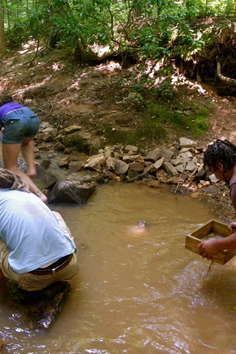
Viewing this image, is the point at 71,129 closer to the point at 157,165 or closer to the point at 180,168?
the point at 157,165

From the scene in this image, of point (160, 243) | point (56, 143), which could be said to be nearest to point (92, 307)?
point (160, 243)

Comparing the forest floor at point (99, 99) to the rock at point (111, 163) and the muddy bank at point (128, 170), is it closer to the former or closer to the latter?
the muddy bank at point (128, 170)

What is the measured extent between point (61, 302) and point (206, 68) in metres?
5.36

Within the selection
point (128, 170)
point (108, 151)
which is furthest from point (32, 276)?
point (108, 151)

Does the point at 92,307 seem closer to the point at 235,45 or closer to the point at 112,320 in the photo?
the point at 112,320

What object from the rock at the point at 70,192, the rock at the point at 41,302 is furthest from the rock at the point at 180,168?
the rock at the point at 41,302

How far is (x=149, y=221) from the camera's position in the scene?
16.4 feet

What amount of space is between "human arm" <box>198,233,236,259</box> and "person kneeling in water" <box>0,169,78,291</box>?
1.06 meters

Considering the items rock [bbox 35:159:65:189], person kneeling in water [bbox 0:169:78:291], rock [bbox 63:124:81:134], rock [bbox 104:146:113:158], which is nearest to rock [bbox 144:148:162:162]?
rock [bbox 104:146:113:158]

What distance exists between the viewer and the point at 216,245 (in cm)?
335

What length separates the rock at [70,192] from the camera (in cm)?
538

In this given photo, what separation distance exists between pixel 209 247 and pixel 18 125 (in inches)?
94.5

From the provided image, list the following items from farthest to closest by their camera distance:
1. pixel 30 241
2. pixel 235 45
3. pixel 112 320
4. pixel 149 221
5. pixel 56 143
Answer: pixel 235 45 < pixel 56 143 < pixel 149 221 < pixel 112 320 < pixel 30 241

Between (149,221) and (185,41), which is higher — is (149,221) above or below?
below
